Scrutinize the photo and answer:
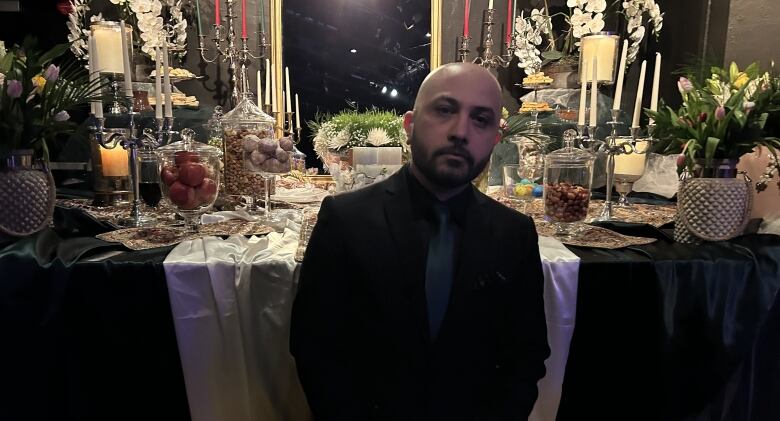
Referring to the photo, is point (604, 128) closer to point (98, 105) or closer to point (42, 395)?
point (98, 105)

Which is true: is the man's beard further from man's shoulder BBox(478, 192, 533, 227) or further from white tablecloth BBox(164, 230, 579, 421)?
white tablecloth BBox(164, 230, 579, 421)

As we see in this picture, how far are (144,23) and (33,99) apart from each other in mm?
2017

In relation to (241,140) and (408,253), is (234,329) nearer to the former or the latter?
(408,253)

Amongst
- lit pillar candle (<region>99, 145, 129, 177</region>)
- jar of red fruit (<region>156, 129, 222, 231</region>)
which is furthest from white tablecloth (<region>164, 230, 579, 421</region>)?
lit pillar candle (<region>99, 145, 129, 177</region>)

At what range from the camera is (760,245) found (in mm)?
1377

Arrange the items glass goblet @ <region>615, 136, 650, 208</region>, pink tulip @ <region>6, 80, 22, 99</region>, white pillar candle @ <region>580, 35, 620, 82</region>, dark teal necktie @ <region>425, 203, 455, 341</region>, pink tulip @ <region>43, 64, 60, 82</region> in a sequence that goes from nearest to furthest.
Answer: dark teal necktie @ <region>425, 203, 455, 341</region> < pink tulip @ <region>6, 80, 22, 99</region> < pink tulip @ <region>43, 64, 60, 82</region> < glass goblet @ <region>615, 136, 650, 208</region> < white pillar candle @ <region>580, 35, 620, 82</region>

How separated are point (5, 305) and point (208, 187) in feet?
1.81

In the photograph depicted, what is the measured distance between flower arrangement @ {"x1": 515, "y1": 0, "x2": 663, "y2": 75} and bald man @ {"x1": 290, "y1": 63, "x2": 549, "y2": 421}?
8.85 ft

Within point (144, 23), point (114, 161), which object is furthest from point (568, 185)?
point (144, 23)

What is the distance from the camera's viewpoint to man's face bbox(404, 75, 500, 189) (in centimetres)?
84

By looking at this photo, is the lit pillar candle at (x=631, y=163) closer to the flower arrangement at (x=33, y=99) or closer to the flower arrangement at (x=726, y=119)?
the flower arrangement at (x=726, y=119)

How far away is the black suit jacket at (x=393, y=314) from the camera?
36.1 inches

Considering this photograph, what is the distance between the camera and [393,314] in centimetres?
92

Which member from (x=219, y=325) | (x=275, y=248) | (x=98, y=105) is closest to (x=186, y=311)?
(x=219, y=325)
